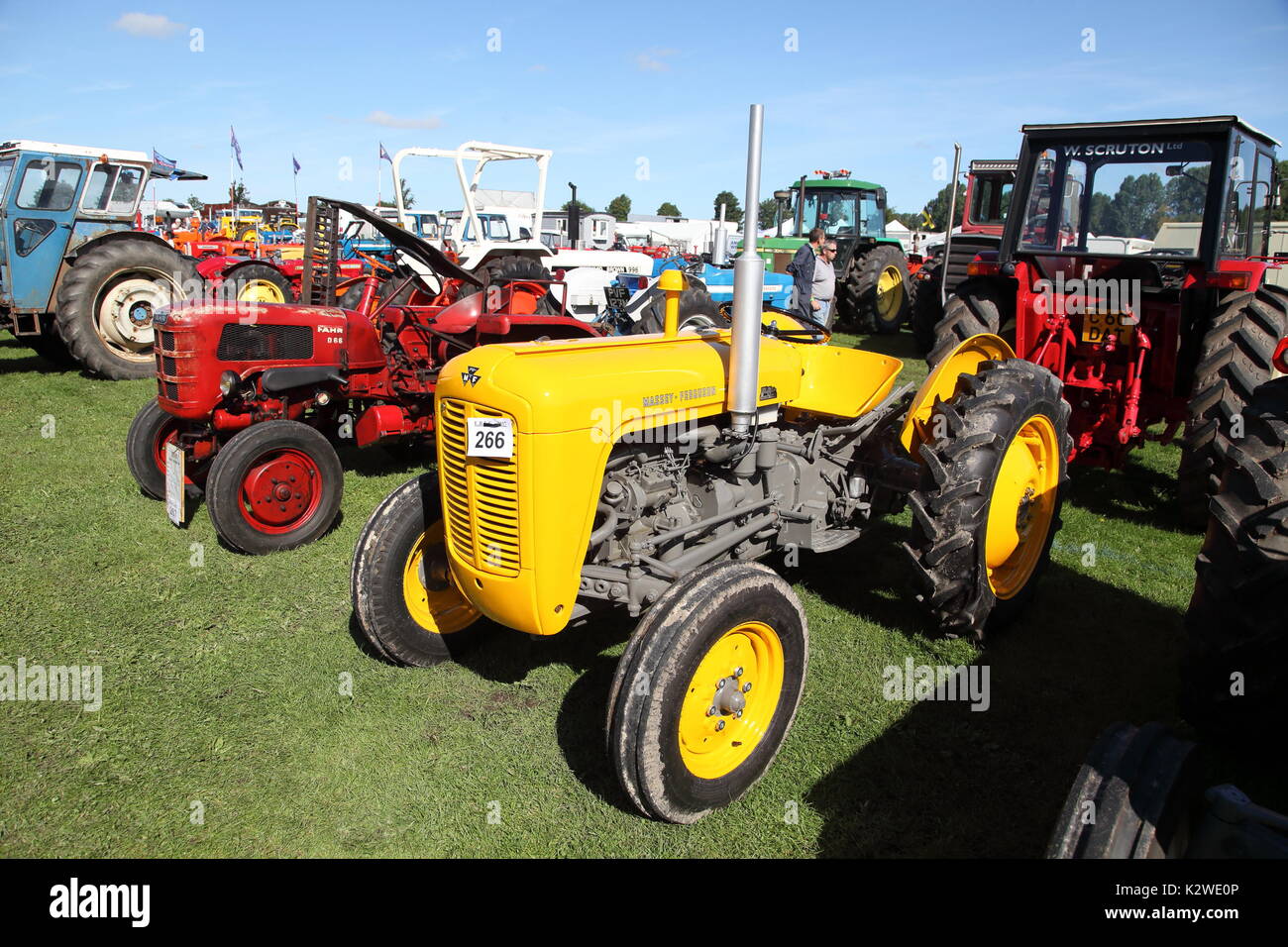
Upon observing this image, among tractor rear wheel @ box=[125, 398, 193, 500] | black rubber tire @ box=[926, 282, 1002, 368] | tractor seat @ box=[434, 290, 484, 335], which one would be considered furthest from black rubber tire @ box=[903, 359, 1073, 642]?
tractor rear wheel @ box=[125, 398, 193, 500]

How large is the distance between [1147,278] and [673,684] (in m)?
4.50

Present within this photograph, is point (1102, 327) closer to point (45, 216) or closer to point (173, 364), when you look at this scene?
point (173, 364)

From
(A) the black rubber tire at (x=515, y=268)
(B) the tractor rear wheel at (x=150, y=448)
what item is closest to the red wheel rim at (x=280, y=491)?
(B) the tractor rear wheel at (x=150, y=448)

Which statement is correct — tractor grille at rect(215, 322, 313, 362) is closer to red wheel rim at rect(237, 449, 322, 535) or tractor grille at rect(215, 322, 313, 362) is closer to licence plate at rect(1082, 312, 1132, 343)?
red wheel rim at rect(237, 449, 322, 535)

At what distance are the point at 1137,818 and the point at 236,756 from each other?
2.78 m

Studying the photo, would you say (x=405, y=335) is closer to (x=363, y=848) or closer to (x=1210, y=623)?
(x=363, y=848)

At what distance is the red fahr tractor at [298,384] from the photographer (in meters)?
4.57

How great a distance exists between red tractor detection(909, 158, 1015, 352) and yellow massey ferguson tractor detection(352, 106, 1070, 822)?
6430 mm

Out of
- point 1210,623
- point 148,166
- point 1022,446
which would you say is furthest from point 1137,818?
point 148,166

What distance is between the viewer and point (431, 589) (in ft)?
11.3

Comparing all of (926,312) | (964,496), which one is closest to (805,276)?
→ (926,312)

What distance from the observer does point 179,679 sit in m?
3.40

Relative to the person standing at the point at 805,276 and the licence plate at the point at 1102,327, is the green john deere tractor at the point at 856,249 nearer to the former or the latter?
the person standing at the point at 805,276

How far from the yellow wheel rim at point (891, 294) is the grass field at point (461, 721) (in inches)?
368
